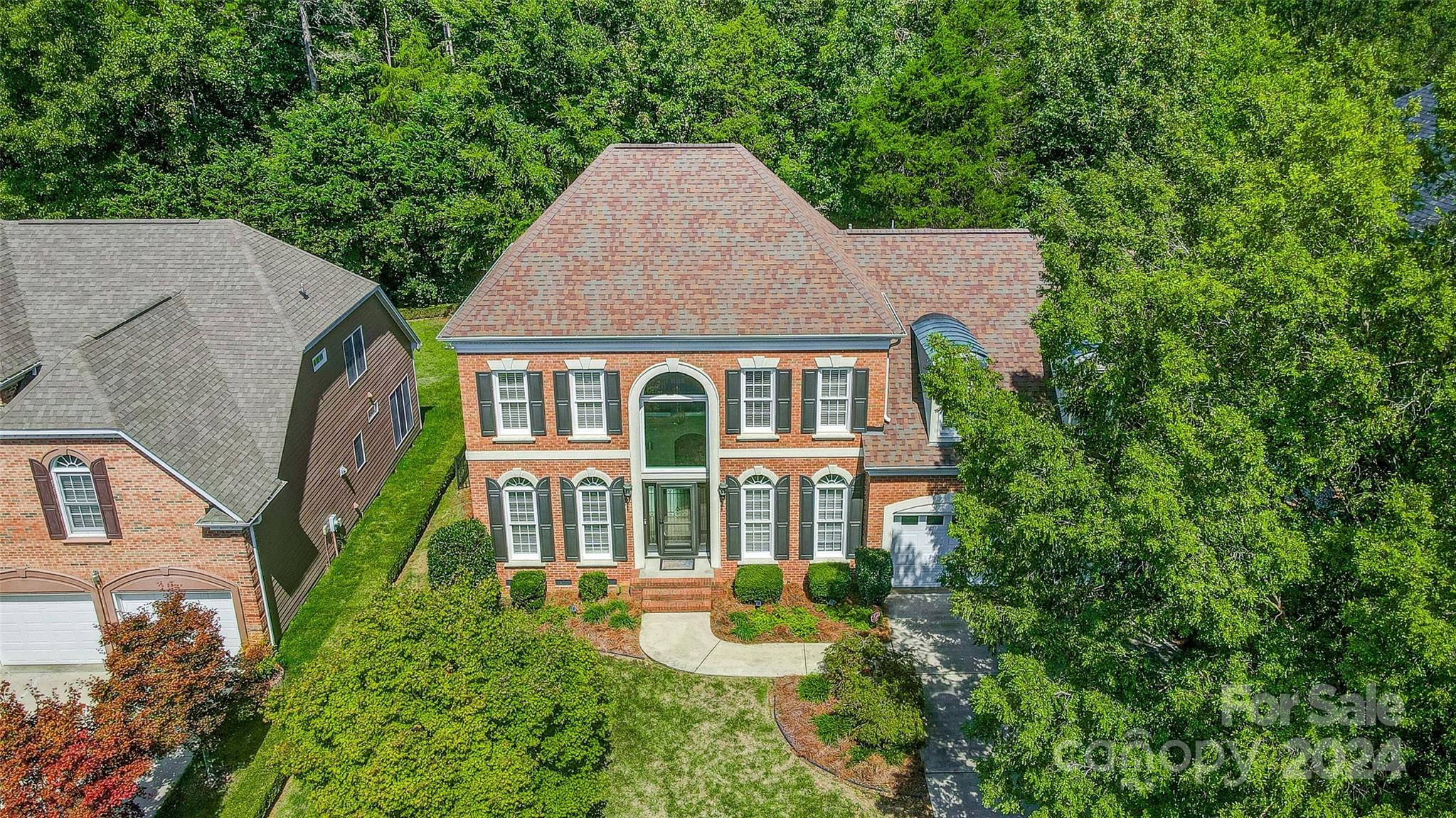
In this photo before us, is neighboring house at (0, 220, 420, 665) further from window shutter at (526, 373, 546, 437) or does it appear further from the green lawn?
window shutter at (526, 373, 546, 437)

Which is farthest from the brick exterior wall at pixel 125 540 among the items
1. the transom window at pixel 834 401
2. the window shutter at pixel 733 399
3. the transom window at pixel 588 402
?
the transom window at pixel 834 401

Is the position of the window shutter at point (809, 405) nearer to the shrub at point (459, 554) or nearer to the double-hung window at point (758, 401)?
the double-hung window at point (758, 401)

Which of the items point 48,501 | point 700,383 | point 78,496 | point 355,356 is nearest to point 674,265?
point 700,383

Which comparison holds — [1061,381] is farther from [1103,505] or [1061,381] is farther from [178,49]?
[178,49]

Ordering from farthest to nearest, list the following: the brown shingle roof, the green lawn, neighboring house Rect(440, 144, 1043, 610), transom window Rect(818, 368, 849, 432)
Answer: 1. transom window Rect(818, 368, 849, 432)
2. neighboring house Rect(440, 144, 1043, 610)
3. the brown shingle roof
4. the green lawn

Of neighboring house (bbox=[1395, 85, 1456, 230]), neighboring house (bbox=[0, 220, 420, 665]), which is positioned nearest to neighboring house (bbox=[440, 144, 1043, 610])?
neighboring house (bbox=[0, 220, 420, 665])

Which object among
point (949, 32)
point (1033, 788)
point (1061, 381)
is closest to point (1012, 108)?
point (949, 32)
